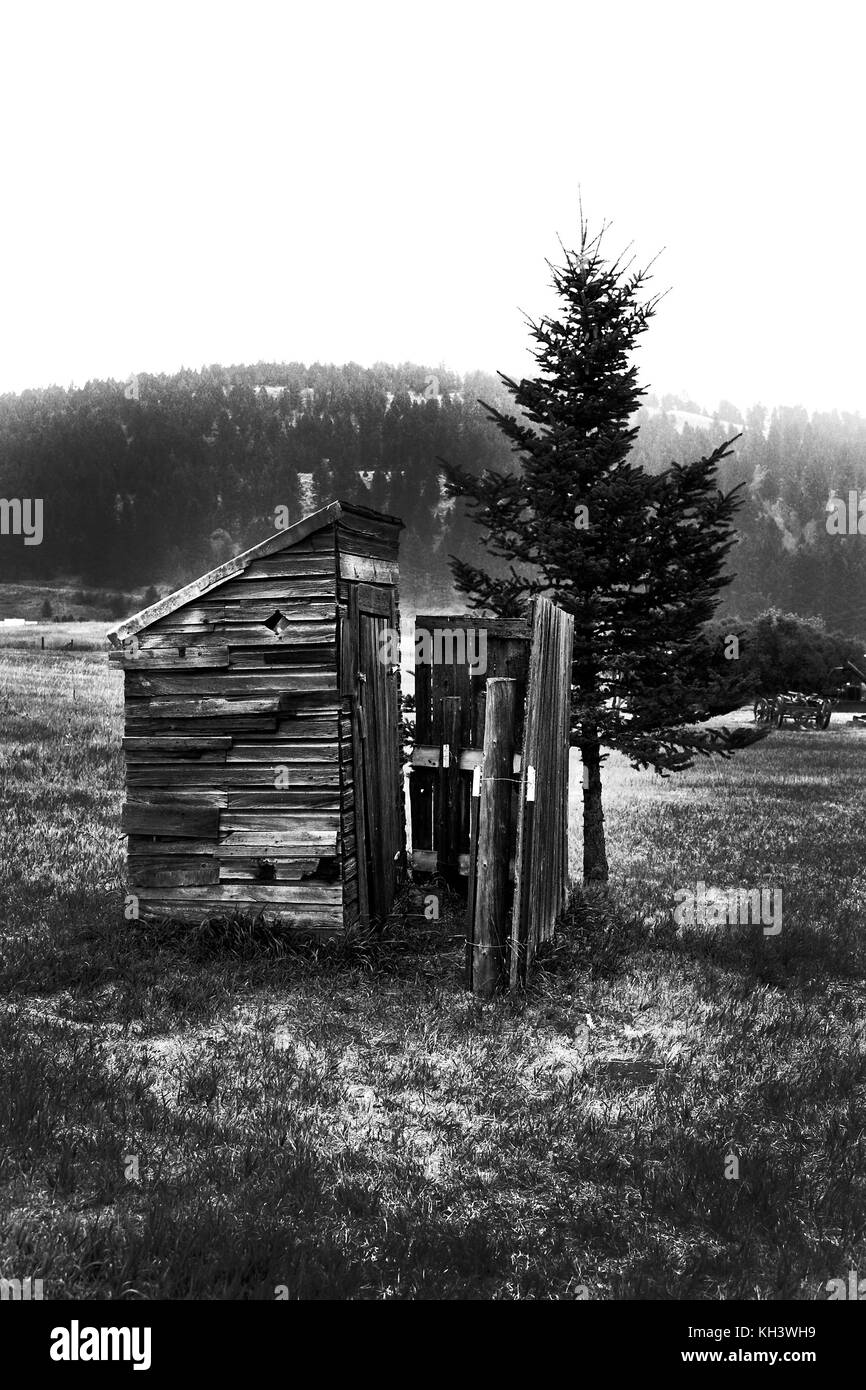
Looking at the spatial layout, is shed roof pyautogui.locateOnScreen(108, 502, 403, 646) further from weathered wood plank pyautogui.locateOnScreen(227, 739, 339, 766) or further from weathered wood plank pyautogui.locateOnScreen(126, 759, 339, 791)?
weathered wood plank pyautogui.locateOnScreen(227, 739, 339, 766)

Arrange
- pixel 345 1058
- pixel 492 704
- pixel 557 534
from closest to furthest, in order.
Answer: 1. pixel 345 1058
2. pixel 492 704
3. pixel 557 534

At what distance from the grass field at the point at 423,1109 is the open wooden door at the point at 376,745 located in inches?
22.5

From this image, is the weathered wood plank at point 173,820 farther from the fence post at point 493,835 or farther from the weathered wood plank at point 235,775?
the fence post at point 493,835

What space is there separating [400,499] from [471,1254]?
120 metres

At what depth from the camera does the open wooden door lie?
28.6 feet

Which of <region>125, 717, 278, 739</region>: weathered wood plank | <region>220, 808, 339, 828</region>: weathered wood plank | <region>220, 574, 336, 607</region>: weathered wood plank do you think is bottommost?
<region>220, 808, 339, 828</region>: weathered wood plank

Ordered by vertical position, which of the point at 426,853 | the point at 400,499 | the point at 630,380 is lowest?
the point at 426,853

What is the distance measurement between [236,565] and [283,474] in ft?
377

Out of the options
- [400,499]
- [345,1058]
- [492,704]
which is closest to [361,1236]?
[345,1058]

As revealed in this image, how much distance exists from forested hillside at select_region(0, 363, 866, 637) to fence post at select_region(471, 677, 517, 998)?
90.1 metres

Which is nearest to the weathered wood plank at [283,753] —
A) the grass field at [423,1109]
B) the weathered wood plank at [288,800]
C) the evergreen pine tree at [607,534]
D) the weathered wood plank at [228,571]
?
the weathered wood plank at [288,800]

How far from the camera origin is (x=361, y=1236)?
4.43 m

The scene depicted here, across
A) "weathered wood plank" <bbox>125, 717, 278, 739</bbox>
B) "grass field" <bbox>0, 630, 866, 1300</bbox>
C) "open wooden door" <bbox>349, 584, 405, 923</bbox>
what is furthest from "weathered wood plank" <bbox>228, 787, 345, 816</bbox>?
"grass field" <bbox>0, 630, 866, 1300</bbox>

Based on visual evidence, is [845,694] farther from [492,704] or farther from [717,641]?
[492,704]
